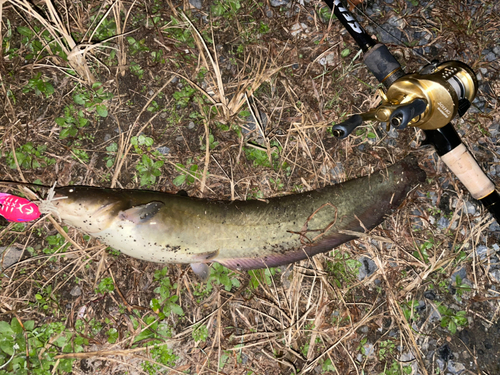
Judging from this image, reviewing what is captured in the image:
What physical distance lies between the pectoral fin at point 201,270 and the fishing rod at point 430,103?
1544mm

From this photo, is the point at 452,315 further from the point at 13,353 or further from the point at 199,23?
the point at 13,353

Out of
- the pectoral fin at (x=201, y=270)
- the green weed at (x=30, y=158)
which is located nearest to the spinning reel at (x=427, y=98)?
the pectoral fin at (x=201, y=270)

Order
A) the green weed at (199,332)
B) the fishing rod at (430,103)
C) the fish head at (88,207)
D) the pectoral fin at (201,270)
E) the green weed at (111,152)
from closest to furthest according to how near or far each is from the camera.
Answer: the fishing rod at (430,103)
the fish head at (88,207)
the pectoral fin at (201,270)
the green weed at (199,332)
the green weed at (111,152)

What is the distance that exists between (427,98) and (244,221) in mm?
1592

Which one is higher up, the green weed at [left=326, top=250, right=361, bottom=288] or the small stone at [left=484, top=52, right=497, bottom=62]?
the small stone at [left=484, top=52, right=497, bottom=62]

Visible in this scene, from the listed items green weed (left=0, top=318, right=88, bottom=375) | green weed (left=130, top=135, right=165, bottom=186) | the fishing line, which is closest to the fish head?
green weed (left=130, top=135, right=165, bottom=186)

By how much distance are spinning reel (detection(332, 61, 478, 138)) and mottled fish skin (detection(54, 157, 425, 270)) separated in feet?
2.01

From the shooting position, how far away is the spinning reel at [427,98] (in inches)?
87.5

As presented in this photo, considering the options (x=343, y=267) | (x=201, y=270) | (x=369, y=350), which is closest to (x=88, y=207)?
(x=201, y=270)

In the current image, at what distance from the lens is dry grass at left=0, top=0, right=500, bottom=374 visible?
10.2 ft

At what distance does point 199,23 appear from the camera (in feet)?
10.8

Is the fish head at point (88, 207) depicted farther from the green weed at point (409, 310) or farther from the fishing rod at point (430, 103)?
the green weed at point (409, 310)

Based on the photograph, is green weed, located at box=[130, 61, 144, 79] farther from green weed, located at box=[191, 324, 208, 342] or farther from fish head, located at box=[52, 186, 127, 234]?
green weed, located at box=[191, 324, 208, 342]

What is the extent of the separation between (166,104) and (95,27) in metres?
0.96
